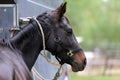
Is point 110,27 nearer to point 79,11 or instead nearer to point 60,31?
point 79,11

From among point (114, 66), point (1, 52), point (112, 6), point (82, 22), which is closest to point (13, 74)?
point (1, 52)

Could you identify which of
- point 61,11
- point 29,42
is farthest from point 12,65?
point 61,11

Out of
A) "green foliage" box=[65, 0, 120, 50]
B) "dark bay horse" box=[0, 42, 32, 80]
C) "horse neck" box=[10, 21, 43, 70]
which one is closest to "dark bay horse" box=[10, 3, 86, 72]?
"horse neck" box=[10, 21, 43, 70]

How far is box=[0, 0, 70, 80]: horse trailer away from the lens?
7820 millimetres

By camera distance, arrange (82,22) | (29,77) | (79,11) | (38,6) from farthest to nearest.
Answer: (82,22) < (79,11) < (38,6) < (29,77)

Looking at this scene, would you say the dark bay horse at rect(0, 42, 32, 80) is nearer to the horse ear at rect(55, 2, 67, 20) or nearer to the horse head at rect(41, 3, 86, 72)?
the horse head at rect(41, 3, 86, 72)

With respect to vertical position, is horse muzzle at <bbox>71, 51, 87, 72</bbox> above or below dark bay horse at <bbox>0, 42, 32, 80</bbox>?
below

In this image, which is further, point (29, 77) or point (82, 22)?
point (82, 22)

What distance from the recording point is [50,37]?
690cm

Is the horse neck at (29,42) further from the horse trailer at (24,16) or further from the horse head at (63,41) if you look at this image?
the horse trailer at (24,16)

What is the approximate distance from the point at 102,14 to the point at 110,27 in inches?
53.1

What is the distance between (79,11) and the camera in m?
47.5

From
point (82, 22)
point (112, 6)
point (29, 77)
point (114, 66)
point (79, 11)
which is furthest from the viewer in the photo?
point (82, 22)

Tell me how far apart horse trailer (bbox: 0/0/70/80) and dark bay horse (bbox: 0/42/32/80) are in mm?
644
